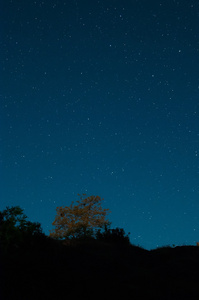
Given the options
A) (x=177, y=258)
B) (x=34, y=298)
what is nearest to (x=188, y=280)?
(x=177, y=258)

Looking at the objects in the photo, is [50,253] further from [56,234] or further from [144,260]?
[56,234]

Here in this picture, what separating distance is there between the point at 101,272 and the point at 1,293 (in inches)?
136

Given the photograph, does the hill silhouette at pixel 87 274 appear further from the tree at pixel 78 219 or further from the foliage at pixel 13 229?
the tree at pixel 78 219

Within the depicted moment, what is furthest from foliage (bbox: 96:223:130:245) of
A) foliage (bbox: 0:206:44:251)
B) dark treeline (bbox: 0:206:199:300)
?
foliage (bbox: 0:206:44:251)

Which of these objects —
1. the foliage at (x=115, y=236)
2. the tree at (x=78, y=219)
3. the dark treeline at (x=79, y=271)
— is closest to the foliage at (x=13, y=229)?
the dark treeline at (x=79, y=271)

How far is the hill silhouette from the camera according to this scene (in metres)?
7.59

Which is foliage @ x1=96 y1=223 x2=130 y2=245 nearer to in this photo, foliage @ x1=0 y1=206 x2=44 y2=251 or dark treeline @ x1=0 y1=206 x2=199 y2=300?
dark treeline @ x1=0 y1=206 x2=199 y2=300

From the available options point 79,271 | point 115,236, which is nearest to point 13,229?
point 79,271

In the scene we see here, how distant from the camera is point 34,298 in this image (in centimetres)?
709

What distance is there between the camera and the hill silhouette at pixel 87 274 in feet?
24.9

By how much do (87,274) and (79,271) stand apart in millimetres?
309

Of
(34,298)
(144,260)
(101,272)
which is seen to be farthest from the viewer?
(144,260)

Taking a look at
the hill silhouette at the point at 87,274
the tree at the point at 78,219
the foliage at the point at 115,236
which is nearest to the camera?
the hill silhouette at the point at 87,274

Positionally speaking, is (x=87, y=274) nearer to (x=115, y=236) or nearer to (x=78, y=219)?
(x=115, y=236)
